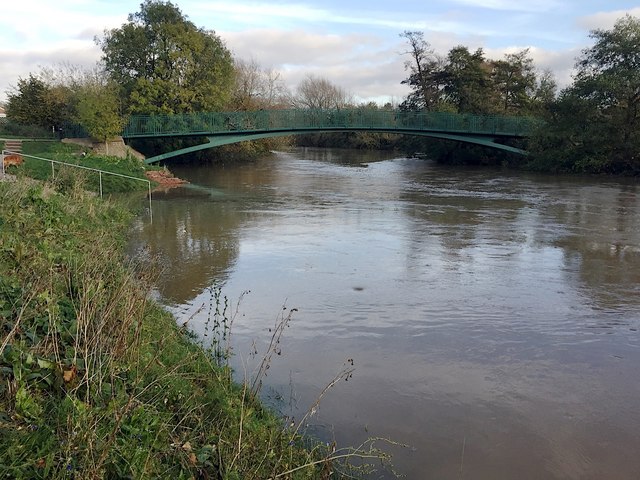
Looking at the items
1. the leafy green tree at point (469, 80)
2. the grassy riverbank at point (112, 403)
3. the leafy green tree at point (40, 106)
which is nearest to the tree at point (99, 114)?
the leafy green tree at point (40, 106)

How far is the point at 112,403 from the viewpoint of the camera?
393 cm

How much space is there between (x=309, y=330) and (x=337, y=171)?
31.0 m

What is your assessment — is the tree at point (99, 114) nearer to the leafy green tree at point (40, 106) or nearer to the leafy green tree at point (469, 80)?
the leafy green tree at point (40, 106)

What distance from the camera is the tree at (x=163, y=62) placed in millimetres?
34469

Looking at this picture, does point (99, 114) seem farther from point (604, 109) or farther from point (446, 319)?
point (604, 109)

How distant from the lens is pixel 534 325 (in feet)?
28.2

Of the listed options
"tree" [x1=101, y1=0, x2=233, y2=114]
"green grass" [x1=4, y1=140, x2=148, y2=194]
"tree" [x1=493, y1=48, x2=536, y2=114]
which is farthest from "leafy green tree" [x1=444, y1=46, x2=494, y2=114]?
"green grass" [x1=4, y1=140, x2=148, y2=194]

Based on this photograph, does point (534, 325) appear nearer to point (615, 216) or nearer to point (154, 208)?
point (615, 216)

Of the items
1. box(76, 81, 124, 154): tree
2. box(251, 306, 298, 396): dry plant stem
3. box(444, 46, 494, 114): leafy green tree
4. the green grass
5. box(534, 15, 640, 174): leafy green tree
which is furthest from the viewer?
box(444, 46, 494, 114): leafy green tree

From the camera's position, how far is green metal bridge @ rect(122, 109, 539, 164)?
33000mm

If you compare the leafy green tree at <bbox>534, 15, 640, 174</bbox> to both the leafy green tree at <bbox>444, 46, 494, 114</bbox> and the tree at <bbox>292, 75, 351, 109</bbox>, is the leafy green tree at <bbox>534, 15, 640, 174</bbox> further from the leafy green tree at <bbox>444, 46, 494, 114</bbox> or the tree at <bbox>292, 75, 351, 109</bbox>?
the tree at <bbox>292, 75, 351, 109</bbox>

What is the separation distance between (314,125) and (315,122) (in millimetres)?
327

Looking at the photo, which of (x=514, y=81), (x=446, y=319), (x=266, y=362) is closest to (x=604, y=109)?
(x=514, y=81)

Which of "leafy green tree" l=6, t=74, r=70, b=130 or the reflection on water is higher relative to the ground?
"leafy green tree" l=6, t=74, r=70, b=130
